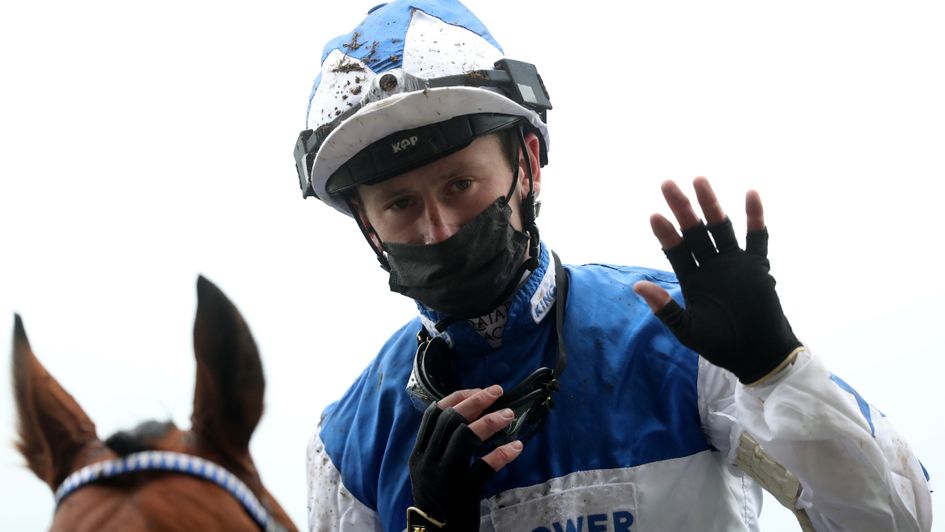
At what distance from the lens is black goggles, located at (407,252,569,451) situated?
1.98 meters

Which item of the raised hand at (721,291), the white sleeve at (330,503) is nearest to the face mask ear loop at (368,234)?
the white sleeve at (330,503)

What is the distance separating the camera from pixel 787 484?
5.91ft

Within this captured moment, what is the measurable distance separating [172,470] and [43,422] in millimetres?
197

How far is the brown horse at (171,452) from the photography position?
109 centimetres

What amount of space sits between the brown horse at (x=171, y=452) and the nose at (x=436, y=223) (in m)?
0.96

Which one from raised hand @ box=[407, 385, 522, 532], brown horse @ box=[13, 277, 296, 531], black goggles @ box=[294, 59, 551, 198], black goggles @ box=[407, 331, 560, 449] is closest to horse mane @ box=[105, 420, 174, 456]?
brown horse @ box=[13, 277, 296, 531]

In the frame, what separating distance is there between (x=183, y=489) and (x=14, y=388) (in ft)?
0.86

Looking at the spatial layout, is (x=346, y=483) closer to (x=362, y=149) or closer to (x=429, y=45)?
(x=362, y=149)

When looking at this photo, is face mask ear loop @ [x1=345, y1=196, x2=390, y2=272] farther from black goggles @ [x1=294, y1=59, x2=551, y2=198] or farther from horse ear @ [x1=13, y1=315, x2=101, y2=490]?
horse ear @ [x1=13, y1=315, x2=101, y2=490]

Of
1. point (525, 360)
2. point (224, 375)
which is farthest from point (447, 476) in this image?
point (224, 375)

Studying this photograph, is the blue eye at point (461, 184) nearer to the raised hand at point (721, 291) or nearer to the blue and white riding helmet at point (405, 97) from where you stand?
the blue and white riding helmet at point (405, 97)

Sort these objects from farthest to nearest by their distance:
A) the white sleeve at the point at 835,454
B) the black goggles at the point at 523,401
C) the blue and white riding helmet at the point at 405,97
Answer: the blue and white riding helmet at the point at 405,97 → the black goggles at the point at 523,401 → the white sleeve at the point at 835,454

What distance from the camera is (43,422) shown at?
118cm

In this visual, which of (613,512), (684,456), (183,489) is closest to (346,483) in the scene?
(613,512)
